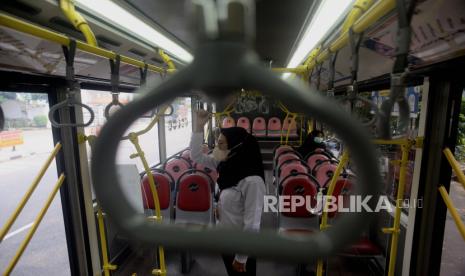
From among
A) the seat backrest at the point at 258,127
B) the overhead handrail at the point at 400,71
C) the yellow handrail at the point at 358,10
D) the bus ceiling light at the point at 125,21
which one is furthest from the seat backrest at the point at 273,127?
the overhead handrail at the point at 400,71

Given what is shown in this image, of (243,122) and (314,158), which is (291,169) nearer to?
(314,158)

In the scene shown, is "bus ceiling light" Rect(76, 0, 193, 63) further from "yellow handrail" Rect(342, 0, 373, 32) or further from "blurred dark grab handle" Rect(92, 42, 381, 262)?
"blurred dark grab handle" Rect(92, 42, 381, 262)

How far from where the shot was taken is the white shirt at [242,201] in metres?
2.15

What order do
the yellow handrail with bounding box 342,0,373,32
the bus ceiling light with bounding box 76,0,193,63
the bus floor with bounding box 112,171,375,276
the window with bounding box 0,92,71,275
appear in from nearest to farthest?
the yellow handrail with bounding box 342,0,373,32 < the bus ceiling light with bounding box 76,0,193,63 < the window with bounding box 0,92,71,275 < the bus floor with bounding box 112,171,375,276

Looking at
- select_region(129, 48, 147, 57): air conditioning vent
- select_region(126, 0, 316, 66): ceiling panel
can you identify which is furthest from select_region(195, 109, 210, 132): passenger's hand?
select_region(129, 48, 147, 57): air conditioning vent

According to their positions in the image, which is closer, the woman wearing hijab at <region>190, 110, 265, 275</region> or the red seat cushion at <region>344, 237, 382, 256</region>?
the woman wearing hijab at <region>190, 110, 265, 275</region>

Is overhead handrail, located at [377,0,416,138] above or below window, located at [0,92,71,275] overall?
above

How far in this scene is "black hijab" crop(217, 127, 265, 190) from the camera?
2.20 metres

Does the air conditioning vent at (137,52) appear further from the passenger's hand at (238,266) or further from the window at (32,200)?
the passenger's hand at (238,266)

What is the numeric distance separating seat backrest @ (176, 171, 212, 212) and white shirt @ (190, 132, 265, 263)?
0.61 meters

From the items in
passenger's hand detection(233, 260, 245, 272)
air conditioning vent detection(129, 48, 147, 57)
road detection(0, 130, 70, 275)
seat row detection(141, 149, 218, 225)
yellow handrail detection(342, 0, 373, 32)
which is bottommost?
road detection(0, 130, 70, 275)

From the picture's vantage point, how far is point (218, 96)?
12.5 inches

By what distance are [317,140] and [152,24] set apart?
13.0 ft

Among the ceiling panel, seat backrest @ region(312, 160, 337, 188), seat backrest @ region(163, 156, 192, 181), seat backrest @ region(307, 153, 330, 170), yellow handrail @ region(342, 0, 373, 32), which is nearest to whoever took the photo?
yellow handrail @ region(342, 0, 373, 32)
